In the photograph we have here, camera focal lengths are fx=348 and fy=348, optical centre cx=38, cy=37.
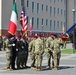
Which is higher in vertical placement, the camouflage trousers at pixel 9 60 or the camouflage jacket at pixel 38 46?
the camouflage jacket at pixel 38 46

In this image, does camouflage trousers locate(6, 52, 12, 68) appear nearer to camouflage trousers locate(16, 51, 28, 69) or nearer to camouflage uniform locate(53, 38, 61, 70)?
camouflage trousers locate(16, 51, 28, 69)

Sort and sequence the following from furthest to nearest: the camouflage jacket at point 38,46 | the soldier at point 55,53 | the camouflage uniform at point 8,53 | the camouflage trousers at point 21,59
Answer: the camouflage trousers at point 21,59, the soldier at point 55,53, the camouflage uniform at point 8,53, the camouflage jacket at point 38,46

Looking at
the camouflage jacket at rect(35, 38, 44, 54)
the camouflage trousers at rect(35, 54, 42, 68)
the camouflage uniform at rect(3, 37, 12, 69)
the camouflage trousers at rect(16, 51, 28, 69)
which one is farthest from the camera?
the camouflage trousers at rect(16, 51, 28, 69)

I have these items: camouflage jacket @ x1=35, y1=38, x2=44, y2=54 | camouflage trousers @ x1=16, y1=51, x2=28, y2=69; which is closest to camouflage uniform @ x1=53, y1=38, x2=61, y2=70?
camouflage jacket @ x1=35, y1=38, x2=44, y2=54

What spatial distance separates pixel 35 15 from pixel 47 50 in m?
57.2

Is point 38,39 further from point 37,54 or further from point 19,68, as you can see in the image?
point 19,68

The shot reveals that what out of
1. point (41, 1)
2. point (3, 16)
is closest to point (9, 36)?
point (3, 16)

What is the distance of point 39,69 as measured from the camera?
1820 centimetres

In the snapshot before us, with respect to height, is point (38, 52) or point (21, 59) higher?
point (38, 52)

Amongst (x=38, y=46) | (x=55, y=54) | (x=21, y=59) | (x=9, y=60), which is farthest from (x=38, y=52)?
(x=9, y=60)

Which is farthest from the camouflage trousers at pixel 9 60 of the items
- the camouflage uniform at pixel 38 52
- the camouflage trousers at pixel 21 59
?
the camouflage uniform at pixel 38 52

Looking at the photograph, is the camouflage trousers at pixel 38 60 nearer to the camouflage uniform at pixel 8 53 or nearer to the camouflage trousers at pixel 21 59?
the camouflage trousers at pixel 21 59

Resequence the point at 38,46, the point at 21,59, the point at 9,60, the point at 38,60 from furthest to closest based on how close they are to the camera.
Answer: the point at 21,59, the point at 9,60, the point at 38,46, the point at 38,60

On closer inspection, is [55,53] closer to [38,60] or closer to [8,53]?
[38,60]
